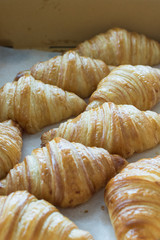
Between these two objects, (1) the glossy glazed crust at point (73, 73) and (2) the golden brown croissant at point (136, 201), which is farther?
(1) the glossy glazed crust at point (73, 73)

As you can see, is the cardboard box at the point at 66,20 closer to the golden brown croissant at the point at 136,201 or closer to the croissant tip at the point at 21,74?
the croissant tip at the point at 21,74

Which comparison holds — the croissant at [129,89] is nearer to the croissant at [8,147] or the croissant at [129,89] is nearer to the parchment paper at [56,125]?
the parchment paper at [56,125]

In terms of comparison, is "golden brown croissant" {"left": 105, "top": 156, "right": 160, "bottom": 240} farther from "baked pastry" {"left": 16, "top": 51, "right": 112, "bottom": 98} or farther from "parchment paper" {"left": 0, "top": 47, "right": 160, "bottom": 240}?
"baked pastry" {"left": 16, "top": 51, "right": 112, "bottom": 98}

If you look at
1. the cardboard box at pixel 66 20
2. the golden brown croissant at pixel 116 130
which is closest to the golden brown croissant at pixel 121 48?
the cardboard box at pixel 66 20

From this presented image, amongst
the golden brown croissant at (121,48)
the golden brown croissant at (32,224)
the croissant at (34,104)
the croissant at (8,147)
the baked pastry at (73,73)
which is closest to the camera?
the golden brown croissant at (32,224)

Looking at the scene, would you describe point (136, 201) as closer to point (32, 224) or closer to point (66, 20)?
point (32, 224)

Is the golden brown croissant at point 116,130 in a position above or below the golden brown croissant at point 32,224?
above

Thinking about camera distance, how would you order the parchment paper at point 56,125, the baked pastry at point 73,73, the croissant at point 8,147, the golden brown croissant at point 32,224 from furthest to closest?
1. the baked pastry at point 73,73
2. the croissant at point 8,147
3. the parchment paper at point 56,125
4. the golden brown croissant at point 32,224

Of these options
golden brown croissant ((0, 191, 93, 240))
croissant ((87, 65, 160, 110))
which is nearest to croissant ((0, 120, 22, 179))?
golden brown croissant ((0, 191, 93, 240))
